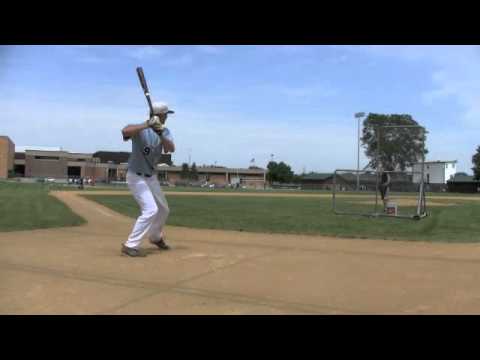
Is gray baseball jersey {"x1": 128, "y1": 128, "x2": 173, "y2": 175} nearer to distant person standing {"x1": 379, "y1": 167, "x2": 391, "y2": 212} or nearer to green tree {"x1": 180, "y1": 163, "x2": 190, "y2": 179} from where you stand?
distant person standing {"x1": 379, "y1": 167, "x2": 391, "y2": 212}

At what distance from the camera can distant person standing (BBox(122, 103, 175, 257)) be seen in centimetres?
602

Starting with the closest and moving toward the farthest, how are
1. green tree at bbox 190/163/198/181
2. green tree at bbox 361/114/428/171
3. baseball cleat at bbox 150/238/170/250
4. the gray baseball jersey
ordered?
the gray baseball jersey, baseball cleat at bbox 150/238/170/250, green tree at bbox 361/114/428/171, green tree at bbox 190/163/198/181

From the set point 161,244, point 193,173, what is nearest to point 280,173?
point 193,173

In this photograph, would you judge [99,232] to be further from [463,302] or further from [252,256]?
[463,302]

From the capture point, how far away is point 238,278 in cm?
470

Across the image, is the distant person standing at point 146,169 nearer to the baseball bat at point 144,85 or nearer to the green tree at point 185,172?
the baseball bat at point 144,85

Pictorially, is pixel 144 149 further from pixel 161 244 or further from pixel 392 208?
pixel 392 208

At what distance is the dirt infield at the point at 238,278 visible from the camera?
3.67 metres

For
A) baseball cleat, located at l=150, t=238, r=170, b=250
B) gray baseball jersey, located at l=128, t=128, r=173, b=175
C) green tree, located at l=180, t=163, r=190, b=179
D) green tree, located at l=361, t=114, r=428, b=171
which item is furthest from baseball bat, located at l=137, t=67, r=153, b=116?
green tree, located at l=180, t=163, r=190, b=179

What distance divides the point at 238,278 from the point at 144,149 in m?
2.51
